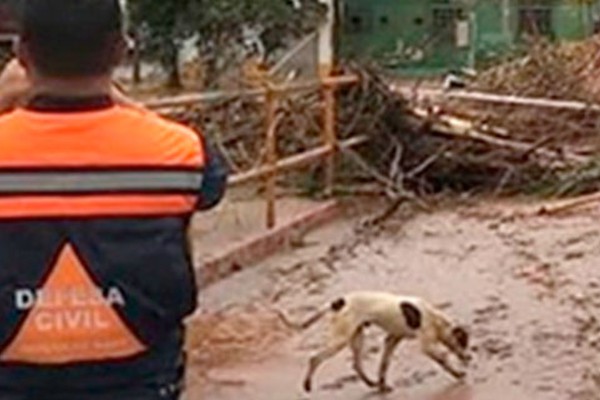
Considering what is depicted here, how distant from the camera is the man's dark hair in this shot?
246 centimetres

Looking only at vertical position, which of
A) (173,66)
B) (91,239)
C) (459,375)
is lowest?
(173,66)

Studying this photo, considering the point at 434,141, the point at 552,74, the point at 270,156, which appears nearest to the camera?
the point at 270,156

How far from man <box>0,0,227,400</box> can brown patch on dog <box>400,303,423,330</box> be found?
4.68 m

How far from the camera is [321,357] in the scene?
7.30m

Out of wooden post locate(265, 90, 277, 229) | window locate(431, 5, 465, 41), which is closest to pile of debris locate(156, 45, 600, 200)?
wooden post locate(265, 90, 277, 229)

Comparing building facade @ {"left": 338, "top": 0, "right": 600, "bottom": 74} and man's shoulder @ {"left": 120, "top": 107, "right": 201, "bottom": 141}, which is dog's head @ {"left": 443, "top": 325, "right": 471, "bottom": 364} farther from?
building facade @ {"left": 338, "top": 0, "right": 600, "bottom": 74}

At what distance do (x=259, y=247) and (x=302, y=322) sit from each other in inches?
89.4

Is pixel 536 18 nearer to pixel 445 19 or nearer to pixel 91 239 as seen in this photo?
pixel 445 19

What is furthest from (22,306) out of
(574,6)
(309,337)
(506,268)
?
(574,6)

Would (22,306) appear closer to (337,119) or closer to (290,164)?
(290,164)

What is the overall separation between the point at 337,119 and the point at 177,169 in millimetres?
11222

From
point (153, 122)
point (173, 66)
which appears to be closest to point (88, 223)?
point (153, 122)

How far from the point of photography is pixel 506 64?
727 inches

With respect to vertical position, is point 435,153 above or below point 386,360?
below
